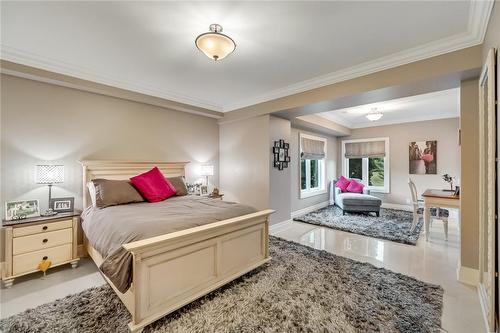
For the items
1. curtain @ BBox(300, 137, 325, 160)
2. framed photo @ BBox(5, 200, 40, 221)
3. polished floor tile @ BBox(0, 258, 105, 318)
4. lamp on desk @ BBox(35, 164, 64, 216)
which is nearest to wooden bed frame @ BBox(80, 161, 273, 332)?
polished floor tile @ BBox(0, 258, 105, 318)

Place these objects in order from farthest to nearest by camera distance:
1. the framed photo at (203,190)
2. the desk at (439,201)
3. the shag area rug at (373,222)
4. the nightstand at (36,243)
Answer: the framed photo at (203,190), the shag area rug at (373,222), the desk at (439,201), the nightstand at (36,243)

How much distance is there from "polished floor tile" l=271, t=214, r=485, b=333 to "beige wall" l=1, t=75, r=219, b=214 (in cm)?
299

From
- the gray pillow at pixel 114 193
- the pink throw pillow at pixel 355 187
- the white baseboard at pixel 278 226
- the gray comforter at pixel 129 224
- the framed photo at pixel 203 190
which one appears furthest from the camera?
the pink throw pillow at pixel 355 187

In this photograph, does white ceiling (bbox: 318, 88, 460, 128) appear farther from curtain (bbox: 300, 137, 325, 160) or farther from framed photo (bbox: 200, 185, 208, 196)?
framed photo (bbox: 200, 185, 208, 196)

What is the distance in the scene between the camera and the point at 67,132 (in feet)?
10.2

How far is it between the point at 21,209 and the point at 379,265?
4519mm

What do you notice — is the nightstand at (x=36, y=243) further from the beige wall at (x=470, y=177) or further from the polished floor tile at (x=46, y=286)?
the beige wall at (x=470, y=177)

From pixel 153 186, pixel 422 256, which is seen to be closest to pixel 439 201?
pixel 422 256

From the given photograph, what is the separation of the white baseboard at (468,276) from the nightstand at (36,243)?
467cm

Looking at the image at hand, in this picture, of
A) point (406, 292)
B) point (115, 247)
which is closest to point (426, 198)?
point (406, 292)

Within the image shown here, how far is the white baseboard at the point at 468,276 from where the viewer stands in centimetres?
244

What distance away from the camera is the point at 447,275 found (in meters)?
2.63

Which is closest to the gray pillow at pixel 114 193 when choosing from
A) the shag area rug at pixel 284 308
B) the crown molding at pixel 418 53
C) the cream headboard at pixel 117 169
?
the cream headboard at pixel 117 169

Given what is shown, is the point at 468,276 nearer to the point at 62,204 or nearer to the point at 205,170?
the point at 205,170
